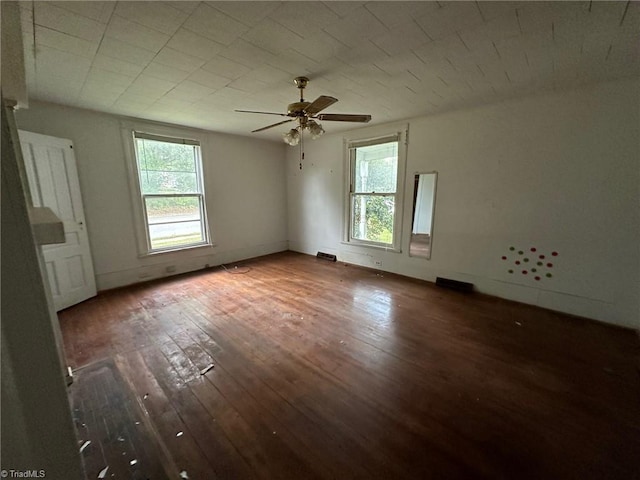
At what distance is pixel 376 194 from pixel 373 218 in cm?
44

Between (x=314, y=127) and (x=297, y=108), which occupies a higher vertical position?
(x=297, y=108)

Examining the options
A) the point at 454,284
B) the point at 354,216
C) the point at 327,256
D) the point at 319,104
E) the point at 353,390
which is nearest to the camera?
the point at 353,390

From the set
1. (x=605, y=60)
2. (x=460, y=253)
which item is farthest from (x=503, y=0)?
(x=460, y=253)

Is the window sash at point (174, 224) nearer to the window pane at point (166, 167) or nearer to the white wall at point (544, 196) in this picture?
the window pane at point (166, 167)

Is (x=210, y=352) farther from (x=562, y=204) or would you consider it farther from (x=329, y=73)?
(x=562, y=204)

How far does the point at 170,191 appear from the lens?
417 centimetres

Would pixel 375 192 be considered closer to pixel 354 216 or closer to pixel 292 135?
pixel 354 216

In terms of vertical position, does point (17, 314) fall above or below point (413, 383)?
above

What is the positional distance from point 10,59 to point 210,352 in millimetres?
2208

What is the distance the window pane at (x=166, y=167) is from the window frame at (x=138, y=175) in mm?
61

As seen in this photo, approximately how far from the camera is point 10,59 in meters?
1.10

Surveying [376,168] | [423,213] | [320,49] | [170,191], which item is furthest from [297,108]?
[170,191]

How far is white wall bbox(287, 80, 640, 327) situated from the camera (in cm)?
256

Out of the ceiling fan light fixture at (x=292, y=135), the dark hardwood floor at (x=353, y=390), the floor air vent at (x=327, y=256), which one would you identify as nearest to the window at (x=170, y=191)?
the dark hardwood floor at (x=353, y=390)
